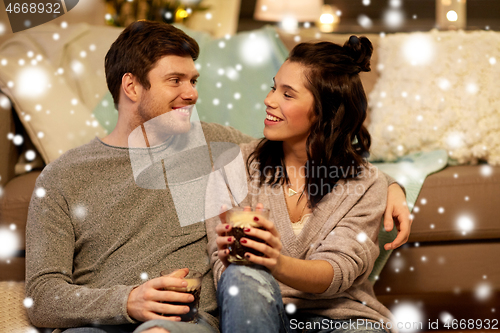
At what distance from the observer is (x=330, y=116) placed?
3.61ft

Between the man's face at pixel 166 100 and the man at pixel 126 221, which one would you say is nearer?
the man at pixel 126 221

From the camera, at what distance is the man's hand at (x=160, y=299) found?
2.63ft

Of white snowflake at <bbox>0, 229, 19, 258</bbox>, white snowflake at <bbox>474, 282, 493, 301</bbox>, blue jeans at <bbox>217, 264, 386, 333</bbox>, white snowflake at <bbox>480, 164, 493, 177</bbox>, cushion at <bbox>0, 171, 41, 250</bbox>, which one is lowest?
white snowflake at <bbox>474, 282, 493, 301</bbox>

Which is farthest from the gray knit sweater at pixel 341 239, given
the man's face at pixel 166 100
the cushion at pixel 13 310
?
the cushion at pixel 13 310

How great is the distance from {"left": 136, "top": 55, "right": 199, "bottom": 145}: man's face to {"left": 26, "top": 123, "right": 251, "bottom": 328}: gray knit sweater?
10 cm

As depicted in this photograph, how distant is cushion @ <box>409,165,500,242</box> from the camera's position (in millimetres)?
1371

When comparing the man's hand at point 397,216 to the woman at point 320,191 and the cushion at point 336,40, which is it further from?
the cushion at point 336,40

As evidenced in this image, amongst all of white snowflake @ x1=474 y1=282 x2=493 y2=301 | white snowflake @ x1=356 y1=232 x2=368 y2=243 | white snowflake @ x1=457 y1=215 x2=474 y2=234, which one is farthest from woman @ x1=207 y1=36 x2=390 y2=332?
white snowflake @ x1=474 y1=282 x2=493 y2=301

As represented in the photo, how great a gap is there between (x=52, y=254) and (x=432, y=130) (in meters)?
1.32

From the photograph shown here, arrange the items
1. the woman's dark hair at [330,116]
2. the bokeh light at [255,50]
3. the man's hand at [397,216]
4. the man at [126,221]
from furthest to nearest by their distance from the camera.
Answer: the bokeh light at [255,50] < the woman's dark hair at [330,116] < the man's hand at [397,216] < the man at [126,221]

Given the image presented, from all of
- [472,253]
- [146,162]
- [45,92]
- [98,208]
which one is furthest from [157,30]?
[472,253]

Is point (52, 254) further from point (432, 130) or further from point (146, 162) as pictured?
point (432, 130)

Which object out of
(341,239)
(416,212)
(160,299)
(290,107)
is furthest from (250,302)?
(416,212)

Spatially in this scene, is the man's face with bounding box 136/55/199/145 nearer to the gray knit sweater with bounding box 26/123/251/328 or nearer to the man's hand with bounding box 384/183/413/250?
the gray knit sweater with bounding box 26/123/251/328
